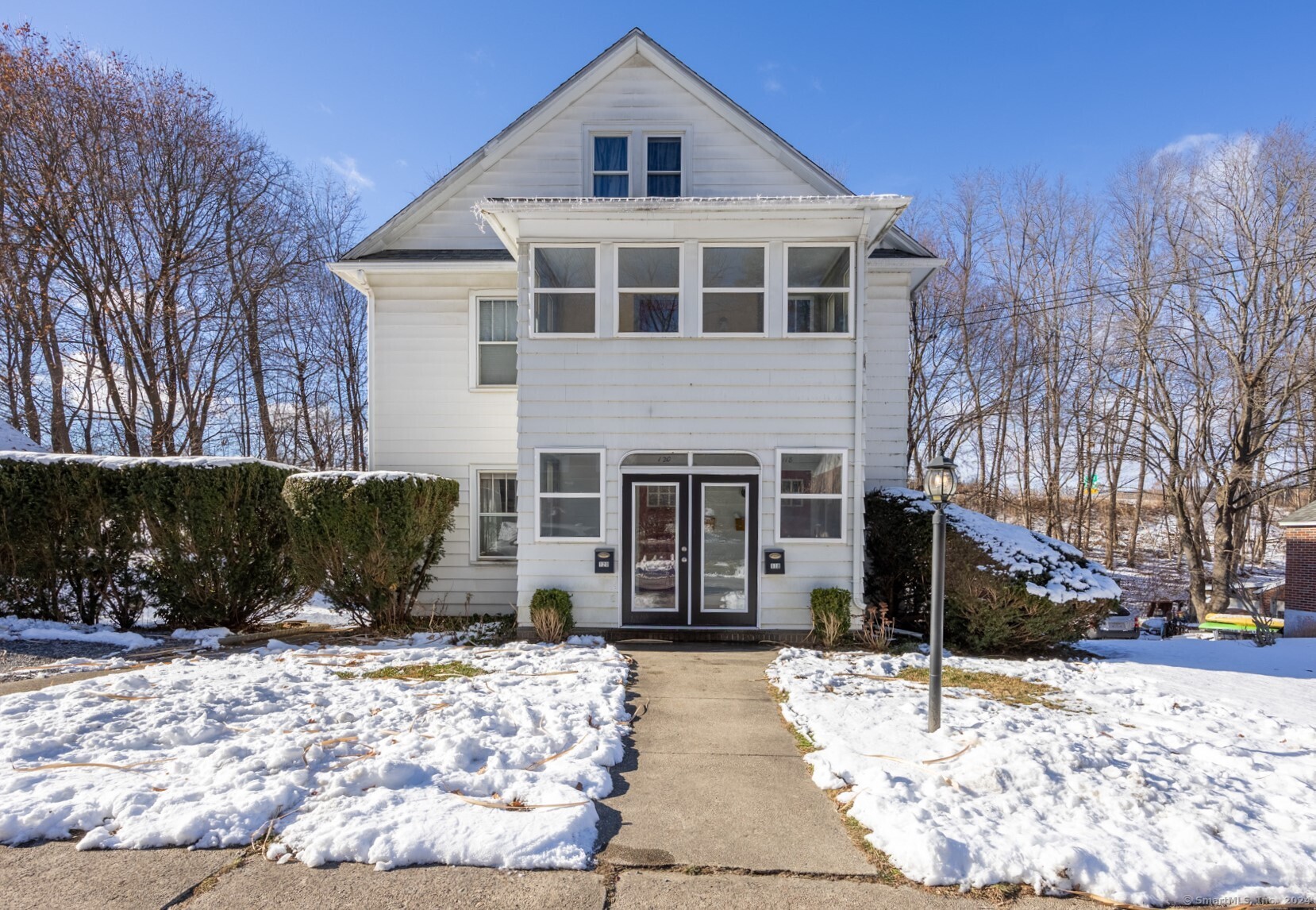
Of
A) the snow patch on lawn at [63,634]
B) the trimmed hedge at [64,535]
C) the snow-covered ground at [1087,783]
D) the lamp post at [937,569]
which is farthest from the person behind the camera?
the trimmed hedge at [64,535]

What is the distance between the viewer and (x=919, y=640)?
8188 mm

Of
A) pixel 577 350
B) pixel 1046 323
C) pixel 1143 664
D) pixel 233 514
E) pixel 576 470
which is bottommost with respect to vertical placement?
pixel 1143 664

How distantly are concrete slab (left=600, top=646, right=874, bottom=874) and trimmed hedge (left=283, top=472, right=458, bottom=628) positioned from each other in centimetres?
391

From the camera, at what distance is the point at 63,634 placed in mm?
7598

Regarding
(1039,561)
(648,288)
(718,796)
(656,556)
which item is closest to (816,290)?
(648,288)

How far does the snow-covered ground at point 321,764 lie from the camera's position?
9.95 feet

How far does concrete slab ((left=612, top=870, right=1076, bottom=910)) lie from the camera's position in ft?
8.96

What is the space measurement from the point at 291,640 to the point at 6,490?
→ 12.8ft

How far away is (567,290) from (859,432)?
13.8ft

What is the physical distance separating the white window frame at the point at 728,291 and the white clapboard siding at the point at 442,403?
11.0 ft

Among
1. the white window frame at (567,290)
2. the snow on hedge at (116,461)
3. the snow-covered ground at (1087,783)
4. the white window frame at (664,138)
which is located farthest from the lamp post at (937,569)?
the snow on hedge at (116,461)

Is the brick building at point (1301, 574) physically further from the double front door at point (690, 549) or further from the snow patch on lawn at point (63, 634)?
the snow patch on lawn at point (63, 634)

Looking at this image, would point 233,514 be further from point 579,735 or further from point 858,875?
point 858,875

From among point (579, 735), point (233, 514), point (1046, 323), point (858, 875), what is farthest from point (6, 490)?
point (1046, 323)
